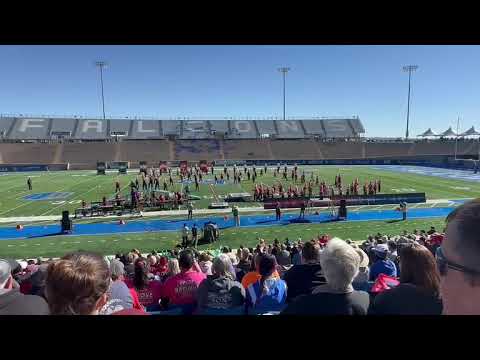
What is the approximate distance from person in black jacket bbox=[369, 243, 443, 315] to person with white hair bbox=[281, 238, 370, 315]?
11 cm

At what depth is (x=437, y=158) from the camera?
6594 cm

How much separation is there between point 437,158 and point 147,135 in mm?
60430

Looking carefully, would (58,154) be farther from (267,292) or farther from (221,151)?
(267,292)

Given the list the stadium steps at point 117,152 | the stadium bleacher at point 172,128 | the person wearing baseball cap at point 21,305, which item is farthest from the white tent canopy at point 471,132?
the person wearing baseball cap at point 21,305

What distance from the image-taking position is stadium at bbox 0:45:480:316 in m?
2.22

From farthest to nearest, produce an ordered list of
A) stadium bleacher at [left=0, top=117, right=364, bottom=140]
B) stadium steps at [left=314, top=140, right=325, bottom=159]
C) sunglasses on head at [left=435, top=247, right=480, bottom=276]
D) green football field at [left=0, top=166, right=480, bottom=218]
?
1. stadium bleacher at [left=0, top=117, right=364, bottom=140]
2. stadium steps at [left=314, top=140, right=325, bottom=159]
3. green football field at [left=0, top=166, right=480, bottom=218]
4. sunglasses on head at [left=435, top=247, right=480, bottom=276]

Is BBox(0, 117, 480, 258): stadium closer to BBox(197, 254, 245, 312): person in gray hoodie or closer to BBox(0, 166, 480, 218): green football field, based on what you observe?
BBox(0, 166, 480, 218): green football field

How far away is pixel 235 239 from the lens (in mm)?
17250

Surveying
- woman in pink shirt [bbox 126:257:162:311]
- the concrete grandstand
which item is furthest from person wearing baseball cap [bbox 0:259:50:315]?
the concrete grandstand

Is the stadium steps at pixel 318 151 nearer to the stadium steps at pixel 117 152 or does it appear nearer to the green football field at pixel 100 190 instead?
the green football field at pixel 100 190

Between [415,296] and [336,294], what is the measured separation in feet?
1.83

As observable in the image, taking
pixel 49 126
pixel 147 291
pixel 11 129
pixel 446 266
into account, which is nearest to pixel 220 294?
pixel 147 291
